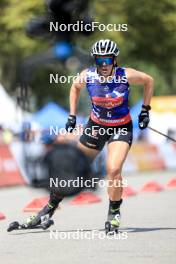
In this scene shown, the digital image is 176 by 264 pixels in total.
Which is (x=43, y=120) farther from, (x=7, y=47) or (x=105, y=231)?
(x=105, y=231)

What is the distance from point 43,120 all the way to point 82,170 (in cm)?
2201

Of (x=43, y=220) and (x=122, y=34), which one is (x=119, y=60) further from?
(x=43, y=220)

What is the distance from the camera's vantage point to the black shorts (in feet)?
37.1

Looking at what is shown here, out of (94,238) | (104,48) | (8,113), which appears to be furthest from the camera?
(8,113)

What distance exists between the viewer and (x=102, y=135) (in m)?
11.4

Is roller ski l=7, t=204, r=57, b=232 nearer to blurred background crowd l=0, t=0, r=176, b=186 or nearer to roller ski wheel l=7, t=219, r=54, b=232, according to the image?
roller ski wheel l=7, t=219, r=54, b=232

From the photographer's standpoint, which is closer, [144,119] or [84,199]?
[144,119]

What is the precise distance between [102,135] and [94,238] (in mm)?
1244

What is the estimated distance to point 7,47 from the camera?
38000mm

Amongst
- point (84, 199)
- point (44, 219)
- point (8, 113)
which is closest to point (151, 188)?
point (84, 199)

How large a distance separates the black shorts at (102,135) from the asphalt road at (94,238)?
3.35ft

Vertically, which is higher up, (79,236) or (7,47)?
(79,236)

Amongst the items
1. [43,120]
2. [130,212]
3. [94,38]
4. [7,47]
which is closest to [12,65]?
[7,47]

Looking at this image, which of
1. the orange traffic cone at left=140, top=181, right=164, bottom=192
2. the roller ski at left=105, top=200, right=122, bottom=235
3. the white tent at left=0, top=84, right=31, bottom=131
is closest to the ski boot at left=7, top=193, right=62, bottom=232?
the roller ski at left=105, top=200, right=122, bottom=235
